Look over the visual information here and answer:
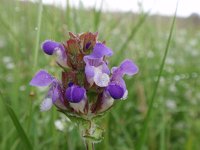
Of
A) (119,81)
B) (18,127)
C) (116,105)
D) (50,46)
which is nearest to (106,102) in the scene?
(119,81)

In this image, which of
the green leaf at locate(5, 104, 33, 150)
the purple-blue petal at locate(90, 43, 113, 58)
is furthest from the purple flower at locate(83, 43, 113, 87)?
the green leaf at locate(5, 104, 33, 150)

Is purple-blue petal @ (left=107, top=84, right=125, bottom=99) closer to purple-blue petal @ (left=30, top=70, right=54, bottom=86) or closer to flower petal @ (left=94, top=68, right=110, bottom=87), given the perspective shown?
flower petal @ (left=94, top=68, right=110, bottom=87)

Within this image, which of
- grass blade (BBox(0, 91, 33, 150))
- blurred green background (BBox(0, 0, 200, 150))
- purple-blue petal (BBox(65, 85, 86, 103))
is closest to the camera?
purple-blue petal (BBox(65, 85, 86, 103))

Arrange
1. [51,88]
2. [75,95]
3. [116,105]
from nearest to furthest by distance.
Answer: [75,95], [51,88], [116,105]

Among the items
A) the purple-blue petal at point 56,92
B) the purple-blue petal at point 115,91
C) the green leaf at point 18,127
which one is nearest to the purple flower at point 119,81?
the purple-blue petal at point 115,91

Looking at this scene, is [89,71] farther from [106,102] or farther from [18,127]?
[18,127]

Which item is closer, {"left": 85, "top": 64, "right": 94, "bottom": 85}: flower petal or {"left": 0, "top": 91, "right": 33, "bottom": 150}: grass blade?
{"left": 85, "top": 64, "right": 94, "bottom": 85}: flower petal

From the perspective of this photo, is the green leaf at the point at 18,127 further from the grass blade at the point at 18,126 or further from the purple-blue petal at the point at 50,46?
the purple-blue petal at the point at 50,46

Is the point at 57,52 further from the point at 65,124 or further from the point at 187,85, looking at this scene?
the point at 187,85

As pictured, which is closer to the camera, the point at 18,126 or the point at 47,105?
the point at 47,105
